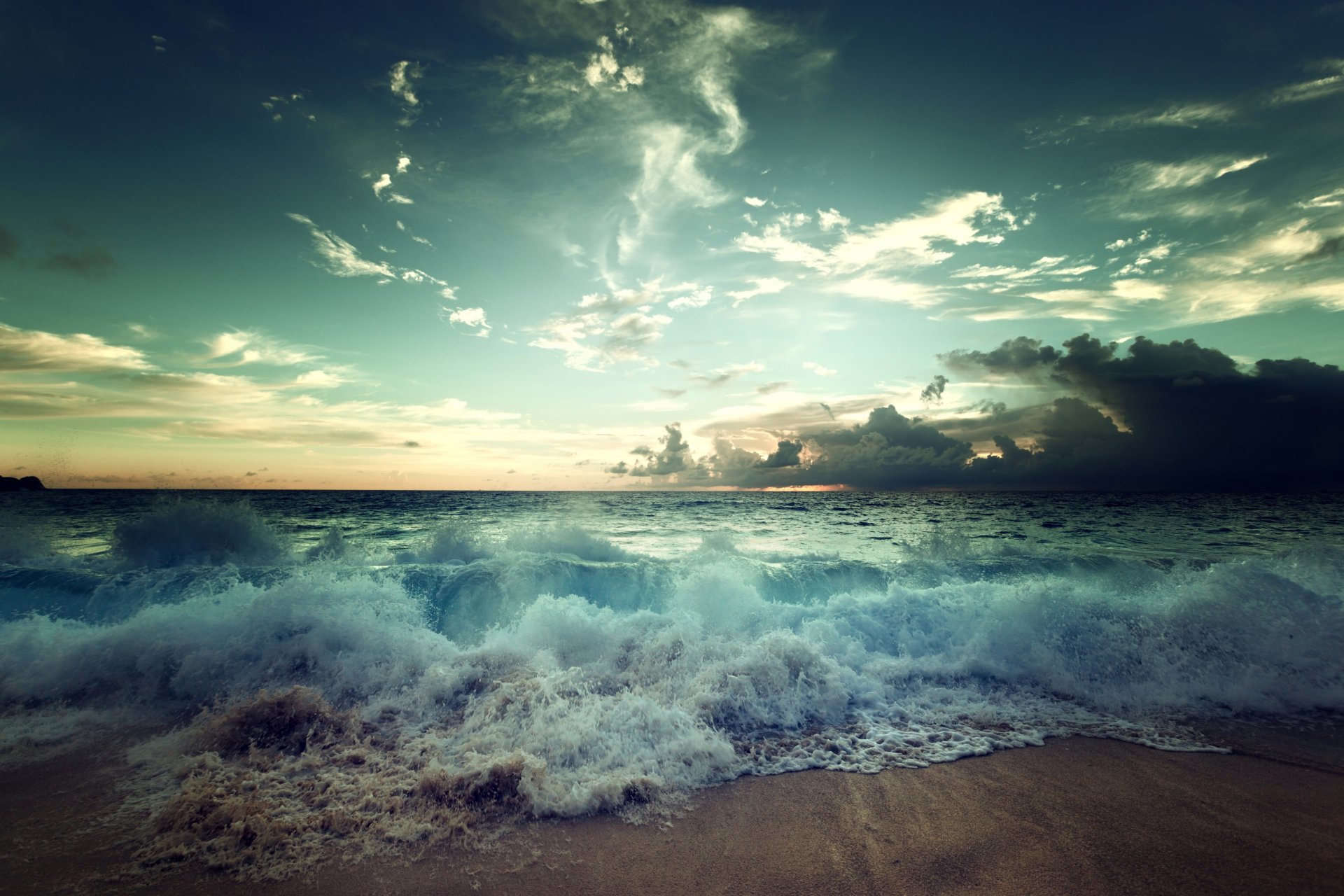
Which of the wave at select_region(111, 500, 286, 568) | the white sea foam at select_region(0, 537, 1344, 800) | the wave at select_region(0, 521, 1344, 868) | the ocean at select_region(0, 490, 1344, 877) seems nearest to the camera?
the ocean at select_region(0, 490, 1344, 877)

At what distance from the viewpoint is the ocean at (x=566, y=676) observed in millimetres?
4648

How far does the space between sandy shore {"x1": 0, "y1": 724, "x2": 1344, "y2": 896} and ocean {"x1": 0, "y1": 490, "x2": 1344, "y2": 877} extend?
25 cm

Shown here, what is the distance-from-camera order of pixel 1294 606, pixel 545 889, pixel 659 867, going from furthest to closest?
1. pixel 1294 606
2. pixel 659 867
3. pixel 545 889

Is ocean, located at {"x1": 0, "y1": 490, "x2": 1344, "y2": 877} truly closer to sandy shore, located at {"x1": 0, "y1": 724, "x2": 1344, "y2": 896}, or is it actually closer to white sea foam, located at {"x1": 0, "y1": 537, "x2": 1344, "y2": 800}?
white sea foam, located at {"x1": 0, "y1": 537, "x2": 1344, "y2": 800}

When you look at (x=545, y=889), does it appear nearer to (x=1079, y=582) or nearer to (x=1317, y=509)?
(x=1079, y=582)

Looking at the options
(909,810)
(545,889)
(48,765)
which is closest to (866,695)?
(909,810)

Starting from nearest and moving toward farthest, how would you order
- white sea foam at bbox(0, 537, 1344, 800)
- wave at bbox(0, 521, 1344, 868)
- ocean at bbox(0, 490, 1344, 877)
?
1. ocean at bbox(0, 490, 1344, 877)
2. wave at bbox(0, 521, 1344, 868)
3. white sea foam at bbox(0, 537, 1344, 800)

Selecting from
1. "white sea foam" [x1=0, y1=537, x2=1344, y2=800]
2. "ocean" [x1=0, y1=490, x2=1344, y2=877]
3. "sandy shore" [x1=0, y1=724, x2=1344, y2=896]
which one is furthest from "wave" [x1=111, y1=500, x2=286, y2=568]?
"sandy shore" [x1=0, y1=724, x2=1344, y2=896]

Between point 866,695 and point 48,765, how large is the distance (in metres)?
8.95

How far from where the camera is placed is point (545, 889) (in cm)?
363

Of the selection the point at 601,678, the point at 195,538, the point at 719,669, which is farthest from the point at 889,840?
the point at 195,538

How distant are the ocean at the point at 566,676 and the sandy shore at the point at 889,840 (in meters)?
0.25

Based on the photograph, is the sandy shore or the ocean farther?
the ocean

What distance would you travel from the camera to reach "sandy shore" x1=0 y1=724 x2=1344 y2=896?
366 cm
